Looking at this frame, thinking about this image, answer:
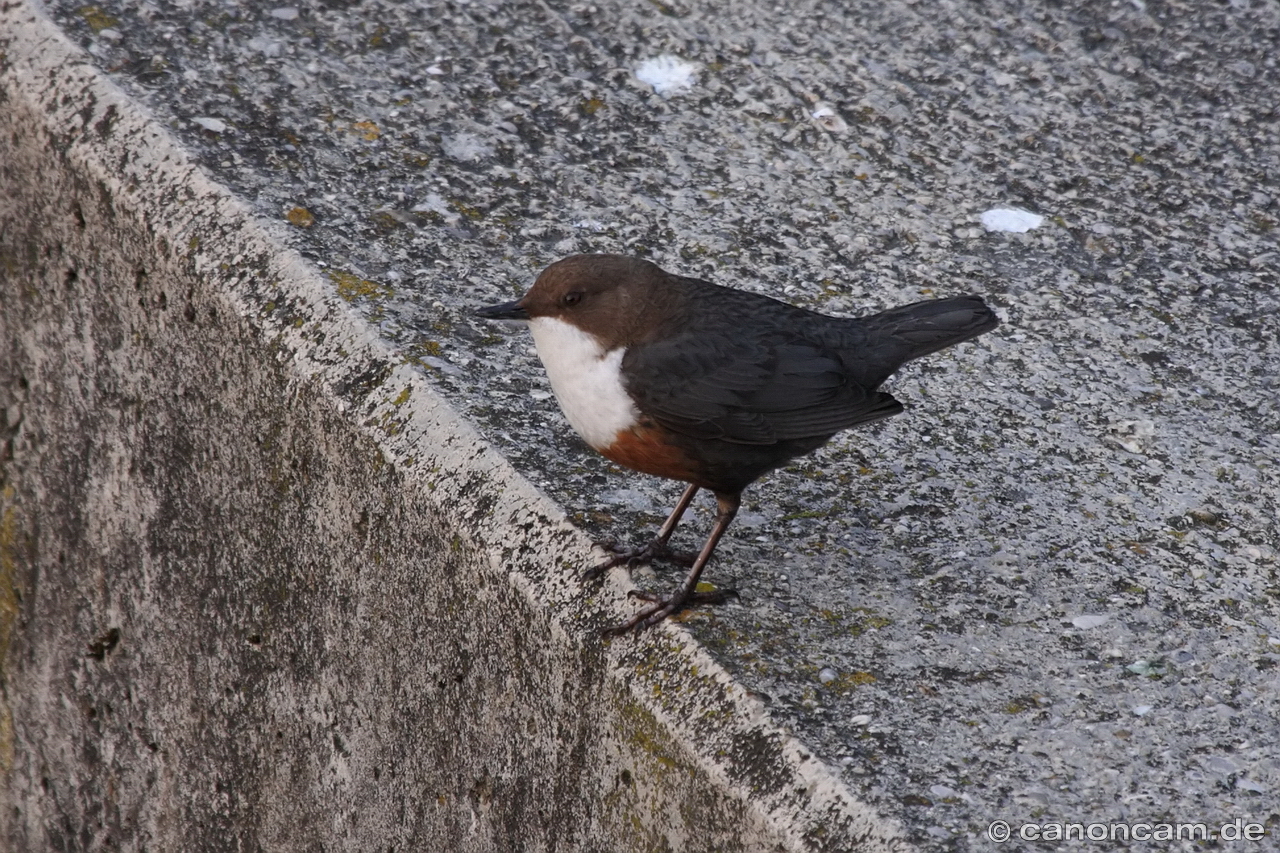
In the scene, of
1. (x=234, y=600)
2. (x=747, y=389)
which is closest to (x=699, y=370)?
(x=747, y=389)

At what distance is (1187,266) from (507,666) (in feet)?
6.38

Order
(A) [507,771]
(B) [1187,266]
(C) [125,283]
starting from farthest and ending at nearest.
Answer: (B) [1187,266]
(C) [125,283]
(A) [507,771]

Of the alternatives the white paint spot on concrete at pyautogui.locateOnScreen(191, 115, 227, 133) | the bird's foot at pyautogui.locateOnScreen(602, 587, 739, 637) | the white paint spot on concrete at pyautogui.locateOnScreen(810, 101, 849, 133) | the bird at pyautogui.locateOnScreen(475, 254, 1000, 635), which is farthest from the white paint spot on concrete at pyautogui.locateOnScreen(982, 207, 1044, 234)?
the white paint spot on concrete at pyautogui.locateOnScreen(191, 115, 227, 133)

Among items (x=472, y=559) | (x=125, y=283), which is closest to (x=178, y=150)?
(x=125, y=283)

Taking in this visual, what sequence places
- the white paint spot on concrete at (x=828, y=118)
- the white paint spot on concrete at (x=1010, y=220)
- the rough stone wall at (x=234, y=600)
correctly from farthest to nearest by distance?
1. the white paint spot on concrete at (x=828, y=118)
2. the white paint spot on concrete at (x=1010, y=220)
3. the rough stone wall at (x=234, y=600)

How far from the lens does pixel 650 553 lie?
2236mm

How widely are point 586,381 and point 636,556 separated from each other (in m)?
0.32

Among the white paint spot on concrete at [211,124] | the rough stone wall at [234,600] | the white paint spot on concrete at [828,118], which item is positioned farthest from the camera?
the white paint spot on concrete at [828,118]

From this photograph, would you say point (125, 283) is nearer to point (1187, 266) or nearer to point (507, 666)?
point (507, 666)

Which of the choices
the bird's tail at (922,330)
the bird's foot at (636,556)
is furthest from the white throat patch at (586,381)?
the bird's tail at (922,330)

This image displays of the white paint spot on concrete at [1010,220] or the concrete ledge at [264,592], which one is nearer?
the concrete ledge at [264,592]

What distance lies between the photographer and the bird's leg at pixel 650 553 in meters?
2.21

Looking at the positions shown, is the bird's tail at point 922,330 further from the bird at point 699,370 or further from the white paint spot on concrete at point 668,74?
the white paint spot on concrete at point 668,74

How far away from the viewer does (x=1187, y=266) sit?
3107 millimetres
